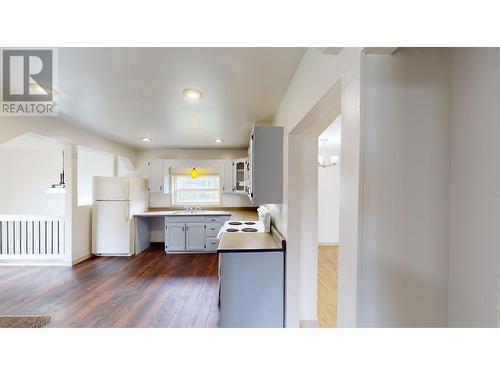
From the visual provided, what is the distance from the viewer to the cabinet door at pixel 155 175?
15.7ft

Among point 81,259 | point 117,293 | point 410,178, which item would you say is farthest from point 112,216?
point 410,178

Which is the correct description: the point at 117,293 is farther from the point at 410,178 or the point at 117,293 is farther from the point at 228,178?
the point at 410,178

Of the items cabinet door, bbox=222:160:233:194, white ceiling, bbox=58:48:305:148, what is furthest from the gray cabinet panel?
cabinet door, bbox=222:160:233:194

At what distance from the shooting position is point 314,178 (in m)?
2.02

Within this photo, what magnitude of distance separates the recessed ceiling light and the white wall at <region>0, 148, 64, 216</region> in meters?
5.34

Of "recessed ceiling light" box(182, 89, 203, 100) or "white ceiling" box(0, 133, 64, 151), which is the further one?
"white ceiling" box(0, 133, 64, 151)

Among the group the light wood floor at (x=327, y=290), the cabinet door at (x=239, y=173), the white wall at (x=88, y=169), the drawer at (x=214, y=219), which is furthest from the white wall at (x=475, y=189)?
the white wall at (x=88, y=169)

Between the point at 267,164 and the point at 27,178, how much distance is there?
267 inches

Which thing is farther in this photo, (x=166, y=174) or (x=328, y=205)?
(x=328, y=205)

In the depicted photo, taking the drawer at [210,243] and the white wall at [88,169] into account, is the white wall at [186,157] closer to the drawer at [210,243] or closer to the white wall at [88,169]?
the white wall at [88,169]

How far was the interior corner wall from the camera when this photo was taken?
673 millimetres

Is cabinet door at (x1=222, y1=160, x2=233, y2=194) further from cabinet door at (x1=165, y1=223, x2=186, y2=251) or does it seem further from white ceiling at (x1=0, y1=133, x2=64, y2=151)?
white ceiling at (x1=0, y1=133, x2=64, y2=151)

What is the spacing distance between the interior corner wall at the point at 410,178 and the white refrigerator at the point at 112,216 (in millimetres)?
4591

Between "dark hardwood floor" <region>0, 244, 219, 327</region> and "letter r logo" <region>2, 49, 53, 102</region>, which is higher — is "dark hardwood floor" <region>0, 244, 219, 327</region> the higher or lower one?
the lower one
